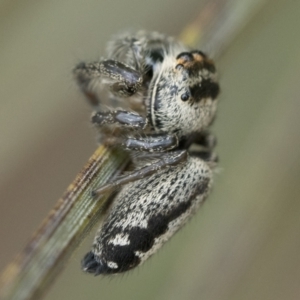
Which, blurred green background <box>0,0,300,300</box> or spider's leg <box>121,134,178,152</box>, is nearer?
spider's leg <box>121,134,178,152</box>

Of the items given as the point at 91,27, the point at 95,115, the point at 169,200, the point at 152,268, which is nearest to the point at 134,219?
the point at 169,200

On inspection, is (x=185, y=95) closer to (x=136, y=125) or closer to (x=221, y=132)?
(x=136, y=125)

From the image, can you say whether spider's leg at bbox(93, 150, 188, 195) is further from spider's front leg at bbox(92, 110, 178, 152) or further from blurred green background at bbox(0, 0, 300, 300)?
blurred green background at bbox(0, 0, 300, 300)

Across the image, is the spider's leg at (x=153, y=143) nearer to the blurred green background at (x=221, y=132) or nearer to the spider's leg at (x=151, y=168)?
the spider's leg at (x=151, y=168)

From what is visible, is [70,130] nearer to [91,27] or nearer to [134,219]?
[91,27]

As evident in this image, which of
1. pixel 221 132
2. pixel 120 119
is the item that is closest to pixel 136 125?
pixel 120 119

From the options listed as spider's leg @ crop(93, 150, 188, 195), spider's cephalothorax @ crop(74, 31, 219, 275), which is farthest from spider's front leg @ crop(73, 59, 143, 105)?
spider's leg @ crop(93, 150, 188, 195)

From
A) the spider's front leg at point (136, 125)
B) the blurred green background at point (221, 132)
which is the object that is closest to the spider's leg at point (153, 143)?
the spider's front leg at point (136, 125)
